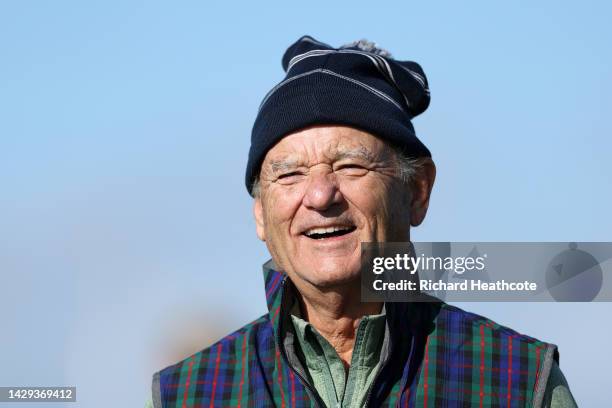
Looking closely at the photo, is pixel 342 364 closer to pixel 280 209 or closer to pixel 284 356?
pixel 284 356

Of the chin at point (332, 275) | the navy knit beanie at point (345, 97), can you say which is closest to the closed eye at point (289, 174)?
the navy knit beanie at point (345, 97)

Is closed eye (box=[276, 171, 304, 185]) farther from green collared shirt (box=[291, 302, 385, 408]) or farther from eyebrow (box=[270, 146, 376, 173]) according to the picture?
green collared shirt (box=[291, 302, 385, 408])

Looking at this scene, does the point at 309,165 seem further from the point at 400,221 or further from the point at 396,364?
the point at 396,364

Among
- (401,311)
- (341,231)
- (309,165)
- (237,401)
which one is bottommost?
(237,401)

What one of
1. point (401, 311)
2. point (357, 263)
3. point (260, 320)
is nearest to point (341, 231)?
point (357, 263)

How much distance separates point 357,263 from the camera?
13.6 ft

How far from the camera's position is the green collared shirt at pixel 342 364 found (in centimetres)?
419

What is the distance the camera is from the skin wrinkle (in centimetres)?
413

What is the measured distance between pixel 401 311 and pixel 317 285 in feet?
1.29

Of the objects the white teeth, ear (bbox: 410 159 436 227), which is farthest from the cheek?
ear (bbox: 410 159 436 227)

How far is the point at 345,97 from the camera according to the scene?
14.1 feet

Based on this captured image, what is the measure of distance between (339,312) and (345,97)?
851 mm

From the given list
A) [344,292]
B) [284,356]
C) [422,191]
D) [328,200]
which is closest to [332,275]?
[344,292]

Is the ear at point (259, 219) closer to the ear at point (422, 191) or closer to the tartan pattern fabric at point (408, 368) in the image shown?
the tartan pattern fabric at point (408, 368)
